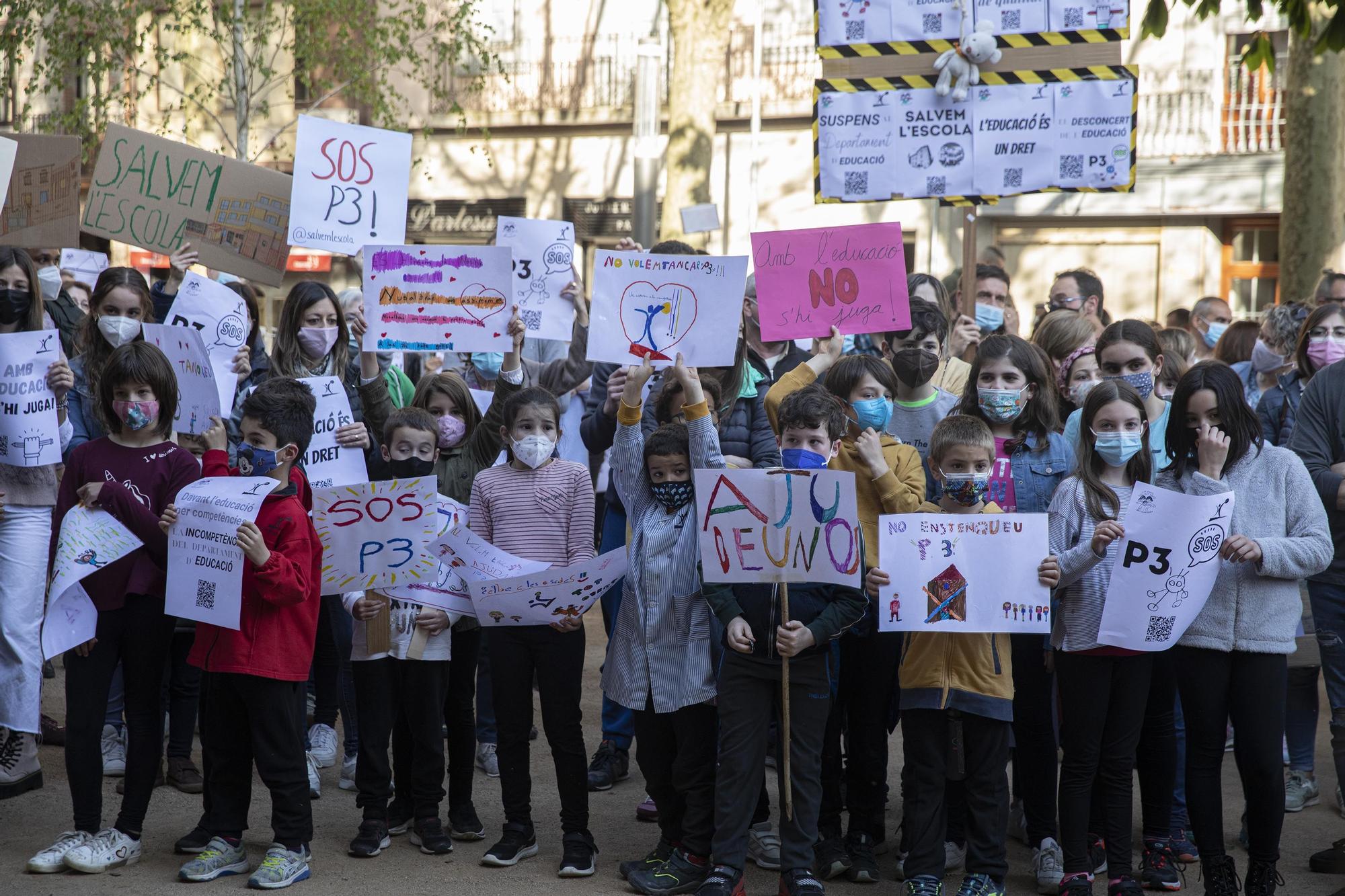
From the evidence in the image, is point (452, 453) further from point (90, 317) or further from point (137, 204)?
point (137, 204)

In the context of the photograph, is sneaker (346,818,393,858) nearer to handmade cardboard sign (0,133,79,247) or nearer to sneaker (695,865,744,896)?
sneaker (695,865,744,896)

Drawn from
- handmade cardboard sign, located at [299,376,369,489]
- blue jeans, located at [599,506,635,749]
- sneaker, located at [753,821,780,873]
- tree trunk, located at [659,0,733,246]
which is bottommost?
sneaker, located at [753,821,780,873]

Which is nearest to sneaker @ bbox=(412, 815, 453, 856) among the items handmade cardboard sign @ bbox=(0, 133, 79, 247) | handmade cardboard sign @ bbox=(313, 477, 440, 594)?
handmade cardboard sign @ bbox=(313, 477, 440, 594)

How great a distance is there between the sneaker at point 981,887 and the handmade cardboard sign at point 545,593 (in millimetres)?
1662

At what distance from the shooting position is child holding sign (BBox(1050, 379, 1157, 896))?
5000mm

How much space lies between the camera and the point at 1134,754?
5133 mm

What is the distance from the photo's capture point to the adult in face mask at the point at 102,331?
643cm

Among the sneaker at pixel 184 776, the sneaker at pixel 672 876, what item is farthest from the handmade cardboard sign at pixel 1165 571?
the sneaker at pixel 184 776

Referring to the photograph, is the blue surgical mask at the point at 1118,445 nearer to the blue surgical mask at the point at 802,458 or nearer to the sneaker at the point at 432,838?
the blue surgical mask at the point at 802,458

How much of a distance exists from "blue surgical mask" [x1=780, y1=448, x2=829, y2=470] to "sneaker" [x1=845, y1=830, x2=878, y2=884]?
1.45 meters

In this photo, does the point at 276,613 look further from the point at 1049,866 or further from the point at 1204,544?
the point at 1204,544

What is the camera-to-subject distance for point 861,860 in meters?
5.36

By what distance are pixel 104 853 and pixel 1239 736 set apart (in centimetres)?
406

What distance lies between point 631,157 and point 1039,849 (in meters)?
20.2
